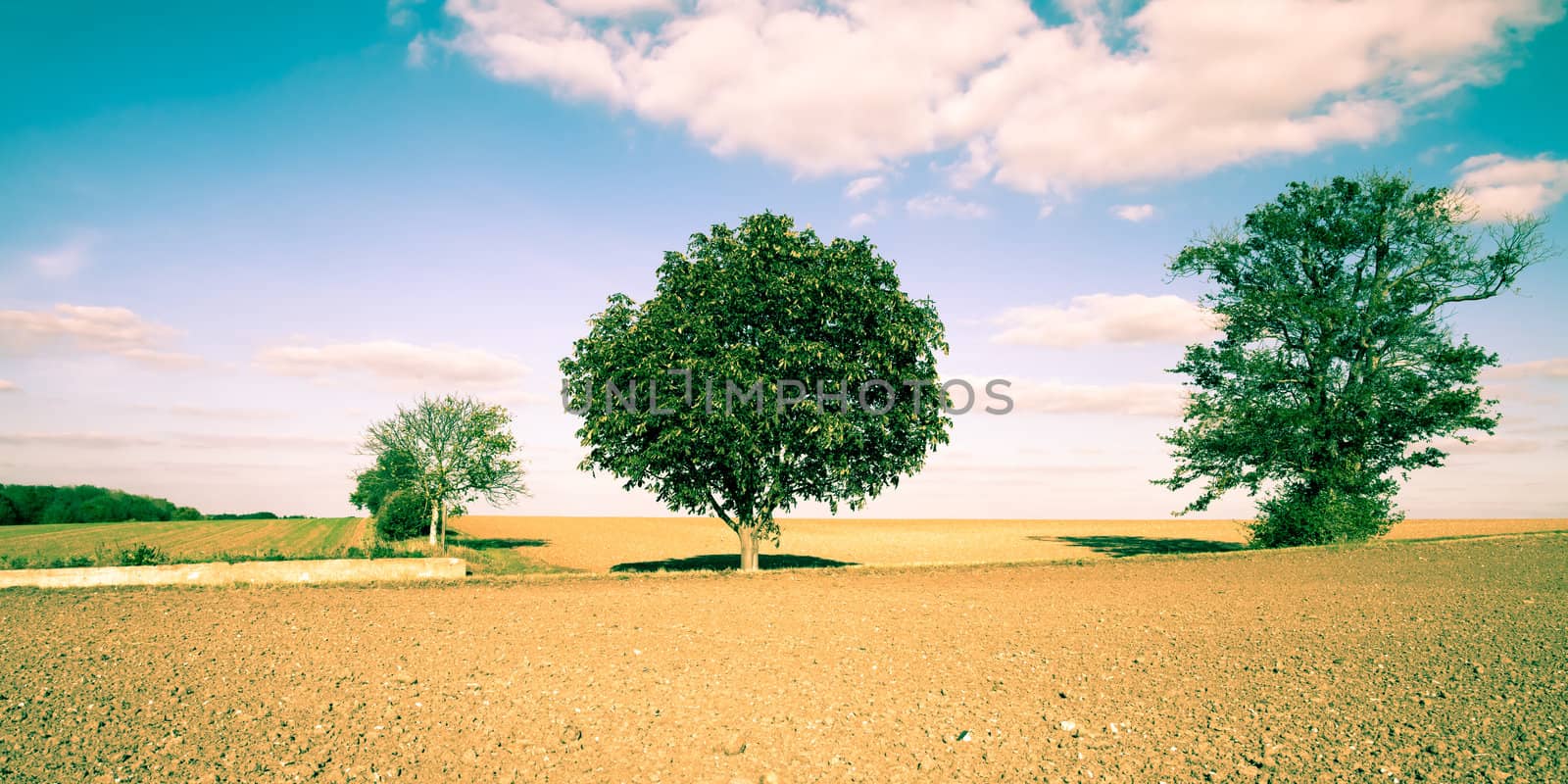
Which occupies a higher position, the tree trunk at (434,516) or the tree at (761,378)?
the tree at (761,378)

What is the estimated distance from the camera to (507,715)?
9.59 m

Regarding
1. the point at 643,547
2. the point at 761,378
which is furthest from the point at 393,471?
the point at 761,378

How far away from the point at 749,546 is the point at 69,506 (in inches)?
4025

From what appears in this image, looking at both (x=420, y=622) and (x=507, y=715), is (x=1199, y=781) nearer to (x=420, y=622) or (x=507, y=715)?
(x=507, y=715)

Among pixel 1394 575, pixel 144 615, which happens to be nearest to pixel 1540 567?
pixel 1394 575

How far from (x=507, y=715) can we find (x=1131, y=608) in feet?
44.8

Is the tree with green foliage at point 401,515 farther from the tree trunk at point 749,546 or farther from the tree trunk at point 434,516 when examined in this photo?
the tree trunk at point 749,546

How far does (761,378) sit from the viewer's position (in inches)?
877

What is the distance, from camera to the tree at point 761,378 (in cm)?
2273

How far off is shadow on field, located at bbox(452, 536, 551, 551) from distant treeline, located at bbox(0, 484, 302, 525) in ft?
201

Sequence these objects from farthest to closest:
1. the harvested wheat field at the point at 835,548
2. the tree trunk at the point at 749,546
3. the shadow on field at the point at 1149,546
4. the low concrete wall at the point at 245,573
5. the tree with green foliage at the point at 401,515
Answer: the tree with green foliage at the point at 401,515
the shadow on field at the point at 1149,546
the harvested wheat field at the point at 835,548
the tree trunk at the point at 749,546
the low concrete wall at the point at 245,573

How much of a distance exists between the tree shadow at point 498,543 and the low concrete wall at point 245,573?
28.8 m

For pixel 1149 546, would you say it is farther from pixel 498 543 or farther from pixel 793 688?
pixel 498 543

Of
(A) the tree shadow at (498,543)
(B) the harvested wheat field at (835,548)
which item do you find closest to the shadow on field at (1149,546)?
(B) the harvested wheat field at (835,548)
